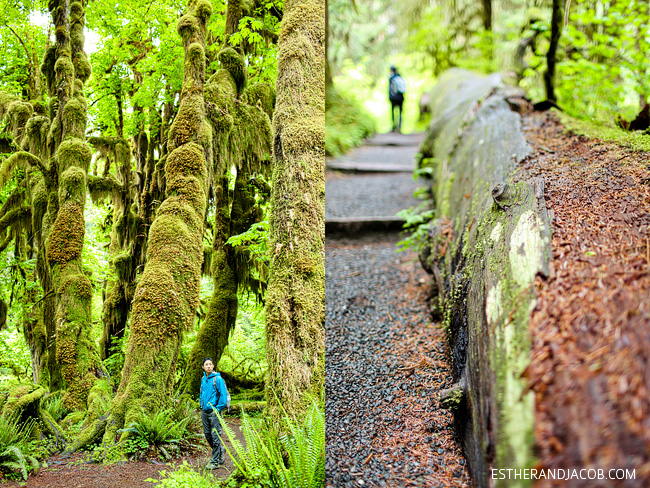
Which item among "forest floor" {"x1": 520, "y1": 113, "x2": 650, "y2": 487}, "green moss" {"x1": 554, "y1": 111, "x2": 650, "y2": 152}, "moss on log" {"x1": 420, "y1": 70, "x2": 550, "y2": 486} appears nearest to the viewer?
"forest floor" {"x1": 520, "y1": 113, "x2": 650, "y2": 487}

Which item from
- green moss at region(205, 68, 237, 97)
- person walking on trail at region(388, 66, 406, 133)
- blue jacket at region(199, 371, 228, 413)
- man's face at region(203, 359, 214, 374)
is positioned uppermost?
person walking on trail at region(388, 66, 406, 133)

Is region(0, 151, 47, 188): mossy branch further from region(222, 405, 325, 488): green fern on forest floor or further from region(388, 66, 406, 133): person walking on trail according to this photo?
region(388, 66, 406, 133): person walking on trail

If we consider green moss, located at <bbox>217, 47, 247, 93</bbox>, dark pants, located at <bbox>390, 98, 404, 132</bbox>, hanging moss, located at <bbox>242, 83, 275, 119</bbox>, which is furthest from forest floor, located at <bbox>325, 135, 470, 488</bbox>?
dark pants, located at <bbox>390, 98, 404, 132</bbox>

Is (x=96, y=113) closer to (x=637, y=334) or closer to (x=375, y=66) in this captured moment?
(x=637, y=334)

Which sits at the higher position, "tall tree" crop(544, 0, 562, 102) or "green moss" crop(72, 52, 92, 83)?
"tall tree" crop(544, 0, 562, 102)

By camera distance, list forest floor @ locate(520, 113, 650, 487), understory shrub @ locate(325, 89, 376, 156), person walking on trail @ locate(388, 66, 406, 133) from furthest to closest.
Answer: person walking on trail @ locate(388, 66, 406, 133) → understory shrub @ locate(325, 89, 376, 156) → forest floor @ locate(520, 113, 650, 487)

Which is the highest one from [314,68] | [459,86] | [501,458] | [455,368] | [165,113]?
[459,86]

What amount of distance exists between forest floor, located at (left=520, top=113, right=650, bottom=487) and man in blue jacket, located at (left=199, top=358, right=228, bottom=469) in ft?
6.69

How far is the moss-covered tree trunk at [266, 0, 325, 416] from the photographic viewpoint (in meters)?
2.42

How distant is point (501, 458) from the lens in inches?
55.1

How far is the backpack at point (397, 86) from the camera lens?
9734 mm

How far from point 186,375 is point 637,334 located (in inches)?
105

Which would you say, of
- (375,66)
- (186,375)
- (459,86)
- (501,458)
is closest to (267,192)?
(186,375)

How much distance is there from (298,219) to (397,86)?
8.30 meters
